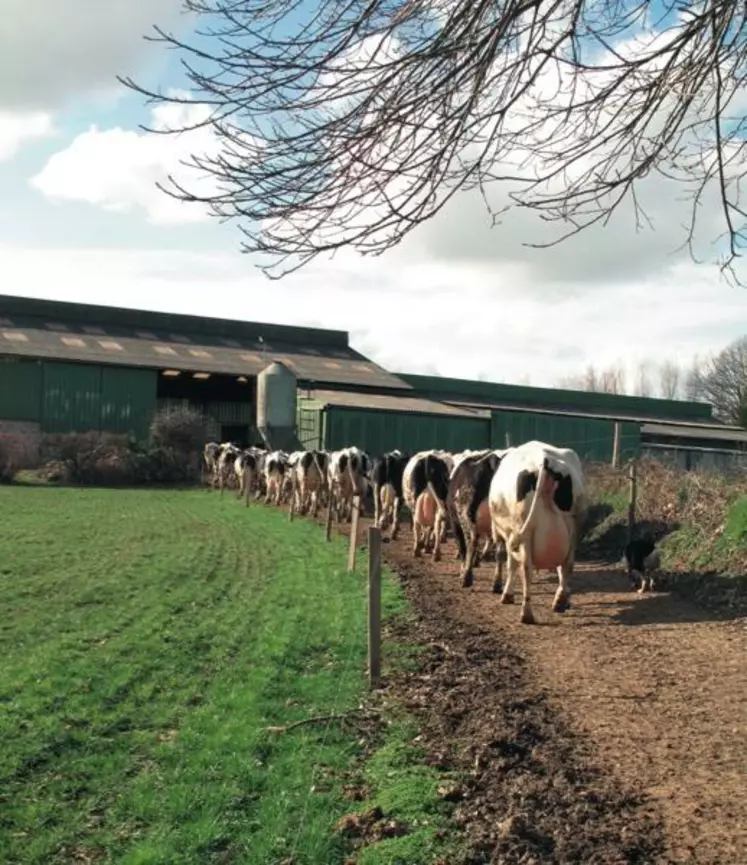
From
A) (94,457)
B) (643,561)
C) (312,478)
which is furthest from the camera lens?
(94,457)

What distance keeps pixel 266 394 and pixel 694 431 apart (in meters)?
22.9

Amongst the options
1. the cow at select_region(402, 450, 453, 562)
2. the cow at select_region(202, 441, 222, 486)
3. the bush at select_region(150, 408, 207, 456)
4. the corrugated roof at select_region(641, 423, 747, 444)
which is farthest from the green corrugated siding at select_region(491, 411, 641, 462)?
the cow at select_region(402, 450, 453, 562)

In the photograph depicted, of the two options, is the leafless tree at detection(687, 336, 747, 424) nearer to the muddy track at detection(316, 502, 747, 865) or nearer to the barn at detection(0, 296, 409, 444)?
the barn at detection(0, 296, 409, 444)

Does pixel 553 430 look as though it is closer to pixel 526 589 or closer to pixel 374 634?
pixel 526 589

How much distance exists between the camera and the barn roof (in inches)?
1937

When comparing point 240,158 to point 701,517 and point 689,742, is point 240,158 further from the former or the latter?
point 701,517

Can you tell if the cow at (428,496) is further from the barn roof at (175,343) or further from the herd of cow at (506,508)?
the barn roof at (175,343)

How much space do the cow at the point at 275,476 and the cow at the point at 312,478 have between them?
12.2 feet

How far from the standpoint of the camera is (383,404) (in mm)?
40938

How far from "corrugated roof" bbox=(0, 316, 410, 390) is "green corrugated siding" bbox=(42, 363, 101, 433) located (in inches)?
22.7

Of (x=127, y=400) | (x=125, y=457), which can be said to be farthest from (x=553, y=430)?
(x=127, y=400)

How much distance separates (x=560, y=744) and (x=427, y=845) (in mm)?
1689

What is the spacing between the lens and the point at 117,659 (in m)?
8.73

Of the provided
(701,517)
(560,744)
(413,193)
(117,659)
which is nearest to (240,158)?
(413,193)
